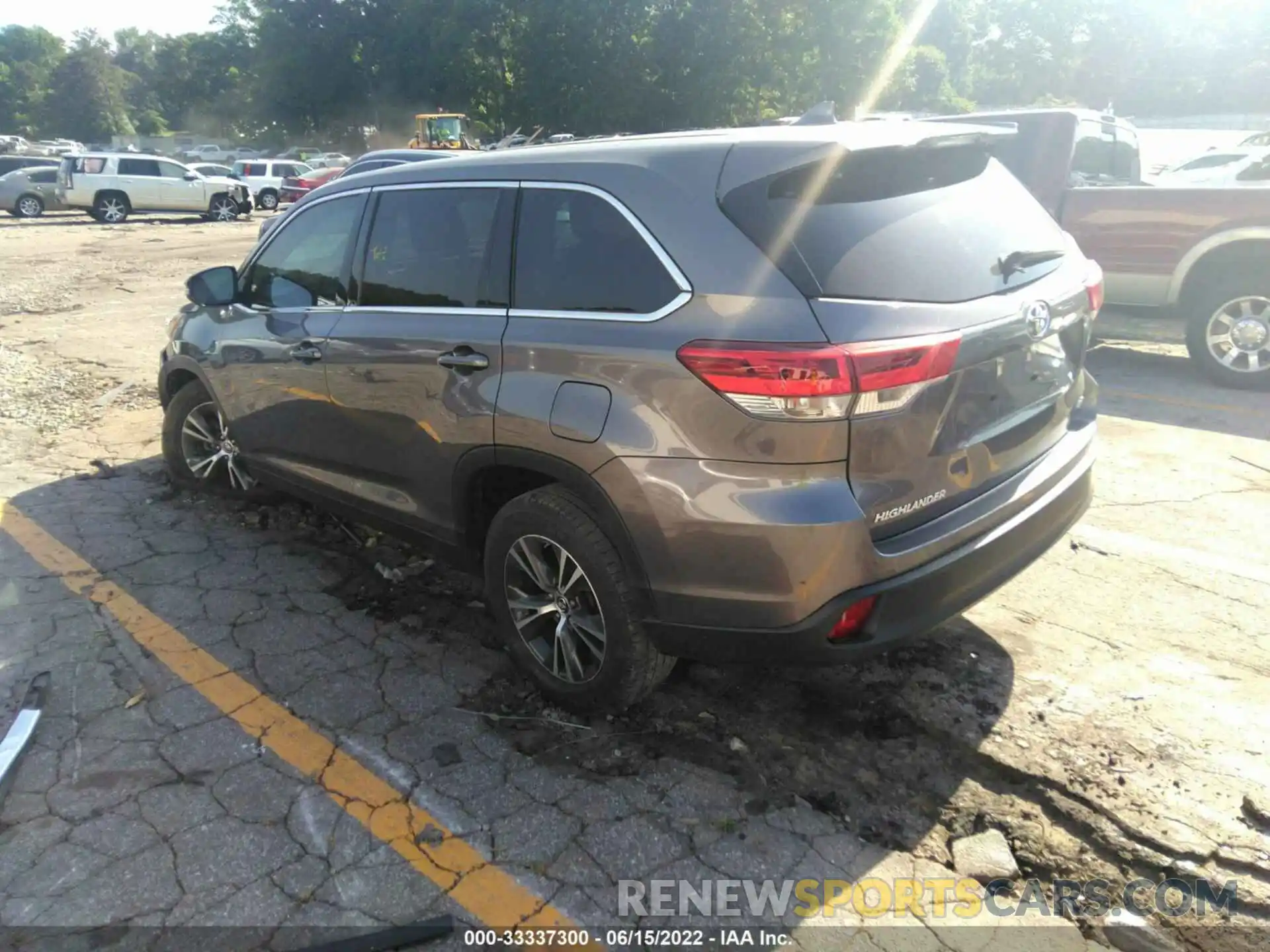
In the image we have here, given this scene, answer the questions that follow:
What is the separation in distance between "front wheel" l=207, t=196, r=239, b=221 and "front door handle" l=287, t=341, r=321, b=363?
84.3 feet

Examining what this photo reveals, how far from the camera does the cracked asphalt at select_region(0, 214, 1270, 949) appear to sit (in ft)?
8.30

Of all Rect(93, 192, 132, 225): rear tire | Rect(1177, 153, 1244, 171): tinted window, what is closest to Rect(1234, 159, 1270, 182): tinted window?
Rect(1177, 153, 1244, 171): tinted window

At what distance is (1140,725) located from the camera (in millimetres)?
3127

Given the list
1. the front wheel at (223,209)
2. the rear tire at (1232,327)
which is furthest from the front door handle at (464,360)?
the front wheel at (223,209)

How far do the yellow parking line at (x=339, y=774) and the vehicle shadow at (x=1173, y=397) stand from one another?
18.2 ft

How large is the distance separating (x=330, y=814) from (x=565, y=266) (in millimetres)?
1863

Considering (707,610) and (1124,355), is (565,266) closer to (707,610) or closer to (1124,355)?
(707,610)

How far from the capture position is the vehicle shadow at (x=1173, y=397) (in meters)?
6.21

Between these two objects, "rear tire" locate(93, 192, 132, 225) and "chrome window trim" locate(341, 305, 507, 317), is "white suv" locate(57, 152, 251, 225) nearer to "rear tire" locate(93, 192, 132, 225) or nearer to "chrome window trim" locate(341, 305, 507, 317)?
"rear tire" locate(93, 192, 132, 225)

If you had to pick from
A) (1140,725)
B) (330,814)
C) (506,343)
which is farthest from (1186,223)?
(330,814)

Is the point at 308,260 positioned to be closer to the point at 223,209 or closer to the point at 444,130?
the point at 223,209

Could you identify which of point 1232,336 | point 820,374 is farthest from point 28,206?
point 820,374

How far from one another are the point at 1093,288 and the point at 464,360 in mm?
2346

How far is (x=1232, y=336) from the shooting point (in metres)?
6.88
